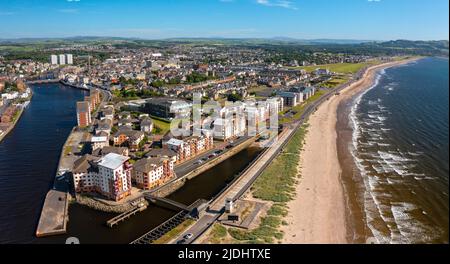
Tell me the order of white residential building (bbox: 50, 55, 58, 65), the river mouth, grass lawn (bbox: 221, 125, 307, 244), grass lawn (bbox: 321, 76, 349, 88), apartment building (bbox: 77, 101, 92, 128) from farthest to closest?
white residential building (bbox: 50, 55, 58, 65) → grass lawn (bbox: 321, 76, 349, 88) → apartment building (bbox: 77, 101, 92, 128) → the river mouth → grass lawn (bbox: 221, 125, 307, 244)

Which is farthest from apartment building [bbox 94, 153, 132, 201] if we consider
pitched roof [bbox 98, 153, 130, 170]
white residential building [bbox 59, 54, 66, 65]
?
white residential building [bbox 59, 54, 66, 65]

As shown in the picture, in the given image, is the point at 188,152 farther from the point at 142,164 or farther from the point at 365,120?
the point at 365,120

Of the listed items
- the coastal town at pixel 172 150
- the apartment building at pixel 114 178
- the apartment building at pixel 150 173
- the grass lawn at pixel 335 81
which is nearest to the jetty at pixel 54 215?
the coastal town at pixel 172 150

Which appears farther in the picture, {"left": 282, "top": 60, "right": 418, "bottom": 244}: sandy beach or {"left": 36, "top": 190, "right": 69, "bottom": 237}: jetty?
{"left": 36, "top": 190, "right": 69, "bottom": 237}: jetty

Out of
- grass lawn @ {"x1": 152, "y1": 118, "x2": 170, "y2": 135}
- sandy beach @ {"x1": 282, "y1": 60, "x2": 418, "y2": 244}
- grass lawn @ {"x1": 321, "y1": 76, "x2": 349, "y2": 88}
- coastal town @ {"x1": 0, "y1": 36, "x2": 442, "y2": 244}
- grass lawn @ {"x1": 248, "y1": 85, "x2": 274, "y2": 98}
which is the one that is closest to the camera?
sandy beach @ {"x1": 282, "y1": 60, "x2": 418, "y2": 244}

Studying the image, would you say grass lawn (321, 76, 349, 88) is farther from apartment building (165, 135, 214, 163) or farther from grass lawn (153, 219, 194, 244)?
grass lawn (153, 219, 194, 244)

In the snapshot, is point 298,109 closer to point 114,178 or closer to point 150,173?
point 150,173

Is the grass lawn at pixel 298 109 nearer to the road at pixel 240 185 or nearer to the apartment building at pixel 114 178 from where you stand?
the road at pixel 240 185

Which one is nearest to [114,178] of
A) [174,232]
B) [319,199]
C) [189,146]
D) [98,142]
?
[174,232]
